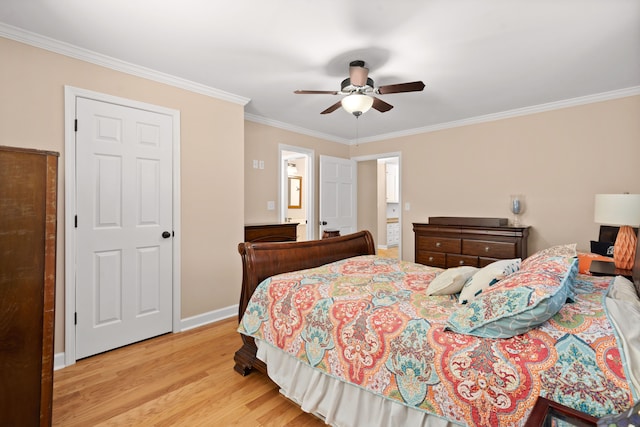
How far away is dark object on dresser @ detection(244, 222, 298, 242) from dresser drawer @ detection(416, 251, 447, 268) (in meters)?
1.77

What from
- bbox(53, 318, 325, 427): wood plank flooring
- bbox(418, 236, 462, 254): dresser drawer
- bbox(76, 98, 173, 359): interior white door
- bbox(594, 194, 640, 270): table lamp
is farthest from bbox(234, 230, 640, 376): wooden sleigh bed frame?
bbox(594, 194, 640, 270): table lamp

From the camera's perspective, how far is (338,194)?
16.7 ft

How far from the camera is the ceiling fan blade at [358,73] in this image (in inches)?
94.1

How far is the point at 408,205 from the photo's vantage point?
4789 millimetres

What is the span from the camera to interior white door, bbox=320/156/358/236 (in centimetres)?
484

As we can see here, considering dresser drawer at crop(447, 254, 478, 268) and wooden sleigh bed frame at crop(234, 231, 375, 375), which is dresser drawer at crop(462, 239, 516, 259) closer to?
dresser drawer at crop(447, 254, 478, 268)

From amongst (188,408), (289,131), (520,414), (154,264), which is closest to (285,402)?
(188,408)

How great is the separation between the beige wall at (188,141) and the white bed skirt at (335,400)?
154 centimetres

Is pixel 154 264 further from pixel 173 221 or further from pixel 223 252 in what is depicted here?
pixel 223 252

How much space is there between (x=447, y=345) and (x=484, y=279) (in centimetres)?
56

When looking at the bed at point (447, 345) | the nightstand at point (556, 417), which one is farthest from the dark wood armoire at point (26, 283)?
the nightstand at point (556, 417)

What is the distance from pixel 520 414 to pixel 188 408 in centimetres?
173

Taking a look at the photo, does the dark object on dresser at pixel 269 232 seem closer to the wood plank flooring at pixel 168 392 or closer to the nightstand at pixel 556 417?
the wood plank flooring at pixel 168 392

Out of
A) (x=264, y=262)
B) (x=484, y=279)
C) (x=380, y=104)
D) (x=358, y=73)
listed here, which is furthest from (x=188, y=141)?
(x=484, y=279)
